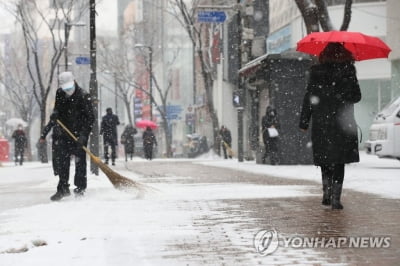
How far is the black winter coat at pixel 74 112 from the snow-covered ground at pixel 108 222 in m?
0.96

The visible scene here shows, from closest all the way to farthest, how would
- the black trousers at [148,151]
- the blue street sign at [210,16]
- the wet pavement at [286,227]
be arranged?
the wet pavement at [286,227] → the blue street sign at [210,16] → the black trousers at [148,151]

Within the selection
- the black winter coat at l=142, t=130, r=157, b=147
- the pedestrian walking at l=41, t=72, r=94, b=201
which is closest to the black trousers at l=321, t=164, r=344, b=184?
the pedestrian walking at l=41, t=72, r=94, b=201

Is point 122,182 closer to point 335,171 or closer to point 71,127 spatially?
point 71,127

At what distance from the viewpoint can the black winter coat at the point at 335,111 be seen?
26.6 feet

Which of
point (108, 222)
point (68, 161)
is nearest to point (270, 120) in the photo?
point (68, 161)

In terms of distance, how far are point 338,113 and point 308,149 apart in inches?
502

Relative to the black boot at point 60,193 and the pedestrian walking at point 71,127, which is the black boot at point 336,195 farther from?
the black boot at point 60,193

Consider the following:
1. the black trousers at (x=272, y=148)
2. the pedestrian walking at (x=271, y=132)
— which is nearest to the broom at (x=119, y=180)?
the pedestrian walking at (x=271, y=132)

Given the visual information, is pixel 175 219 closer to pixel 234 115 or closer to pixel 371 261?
pixel 371 261

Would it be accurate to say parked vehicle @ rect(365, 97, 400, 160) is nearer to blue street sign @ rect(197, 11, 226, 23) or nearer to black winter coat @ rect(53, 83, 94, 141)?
blue street sign @ rect(197, 11, 226, 23)

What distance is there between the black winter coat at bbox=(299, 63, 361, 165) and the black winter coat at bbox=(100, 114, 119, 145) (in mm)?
15545

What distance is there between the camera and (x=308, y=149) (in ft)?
68.3

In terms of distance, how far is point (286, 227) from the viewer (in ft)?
22.2

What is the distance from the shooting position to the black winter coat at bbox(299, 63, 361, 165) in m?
8.12
